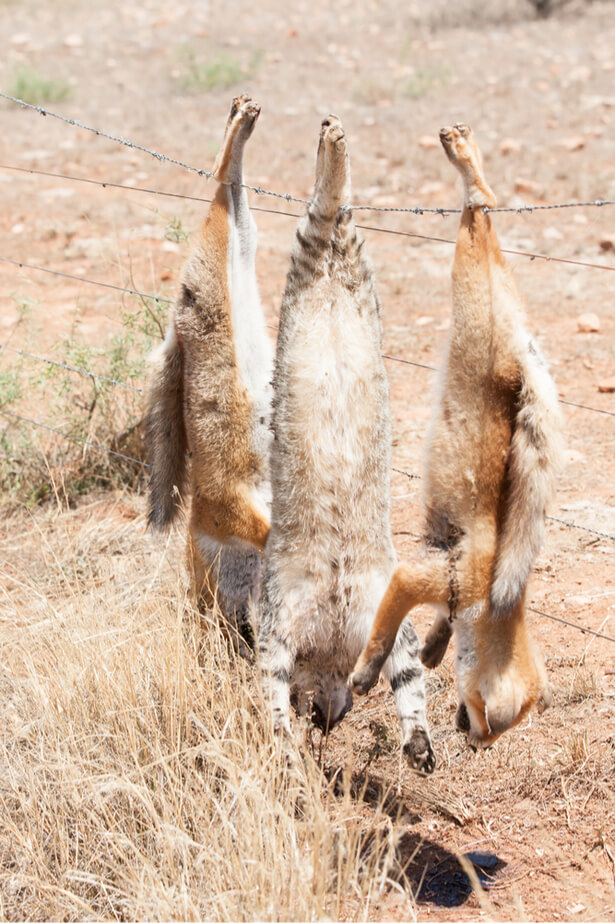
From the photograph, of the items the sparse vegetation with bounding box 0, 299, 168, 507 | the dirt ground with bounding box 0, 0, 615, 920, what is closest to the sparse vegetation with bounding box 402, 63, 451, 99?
the dirt ground with bounding box 0, 0, 615, 920

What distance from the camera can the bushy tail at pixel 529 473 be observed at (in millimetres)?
3262

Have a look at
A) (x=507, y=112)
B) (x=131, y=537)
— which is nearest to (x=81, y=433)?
(x=131, y=537)

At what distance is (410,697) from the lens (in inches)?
146

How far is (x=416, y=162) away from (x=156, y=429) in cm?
824

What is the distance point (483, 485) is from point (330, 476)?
614 millimetres

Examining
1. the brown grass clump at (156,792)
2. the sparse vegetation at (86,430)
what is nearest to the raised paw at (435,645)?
the brown grass clump at (156,792)

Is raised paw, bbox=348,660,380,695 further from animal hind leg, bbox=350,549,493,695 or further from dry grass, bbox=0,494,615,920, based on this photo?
dry grass, bbox=0,494,615,920

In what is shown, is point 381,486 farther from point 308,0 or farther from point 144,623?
point 308,0

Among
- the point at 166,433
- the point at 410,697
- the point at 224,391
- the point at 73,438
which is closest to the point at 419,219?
the point at 73,438

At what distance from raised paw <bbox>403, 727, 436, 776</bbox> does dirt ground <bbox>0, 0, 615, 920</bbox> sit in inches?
7.2

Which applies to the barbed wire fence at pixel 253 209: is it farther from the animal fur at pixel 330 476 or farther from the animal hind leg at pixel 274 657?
the animal hind leg at pixel 274 657

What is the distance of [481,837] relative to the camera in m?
3.92

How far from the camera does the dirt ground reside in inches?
158

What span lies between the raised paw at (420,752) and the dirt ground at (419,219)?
0.18 meters
